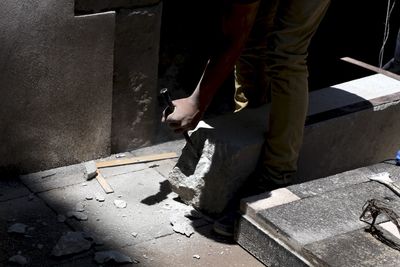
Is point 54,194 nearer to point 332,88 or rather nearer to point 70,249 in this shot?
point 70,249

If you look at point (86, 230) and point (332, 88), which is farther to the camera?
point (332, 88)

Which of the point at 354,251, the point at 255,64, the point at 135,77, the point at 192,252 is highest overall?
the point at 255,64

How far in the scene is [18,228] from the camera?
3627 mm

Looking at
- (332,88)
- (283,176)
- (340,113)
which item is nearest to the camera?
(283,176)

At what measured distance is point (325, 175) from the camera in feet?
13.9

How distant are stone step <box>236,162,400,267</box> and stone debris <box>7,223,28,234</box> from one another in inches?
38.8

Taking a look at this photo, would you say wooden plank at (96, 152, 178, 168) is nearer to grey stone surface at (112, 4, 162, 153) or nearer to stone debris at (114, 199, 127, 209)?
grey stone surface at (112, 4, 162, 153)

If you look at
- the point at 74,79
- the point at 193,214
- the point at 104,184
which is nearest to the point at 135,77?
the point at 74,79

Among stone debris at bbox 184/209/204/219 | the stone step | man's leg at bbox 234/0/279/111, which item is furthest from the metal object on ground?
stone debris at bbox 184/209/204/219

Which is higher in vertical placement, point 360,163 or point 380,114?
point 380,114

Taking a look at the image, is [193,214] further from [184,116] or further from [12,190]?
[12,190]

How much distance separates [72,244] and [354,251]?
1.24 metres

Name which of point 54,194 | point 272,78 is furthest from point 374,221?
point 54,194

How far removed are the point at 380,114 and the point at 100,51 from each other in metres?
1.55
